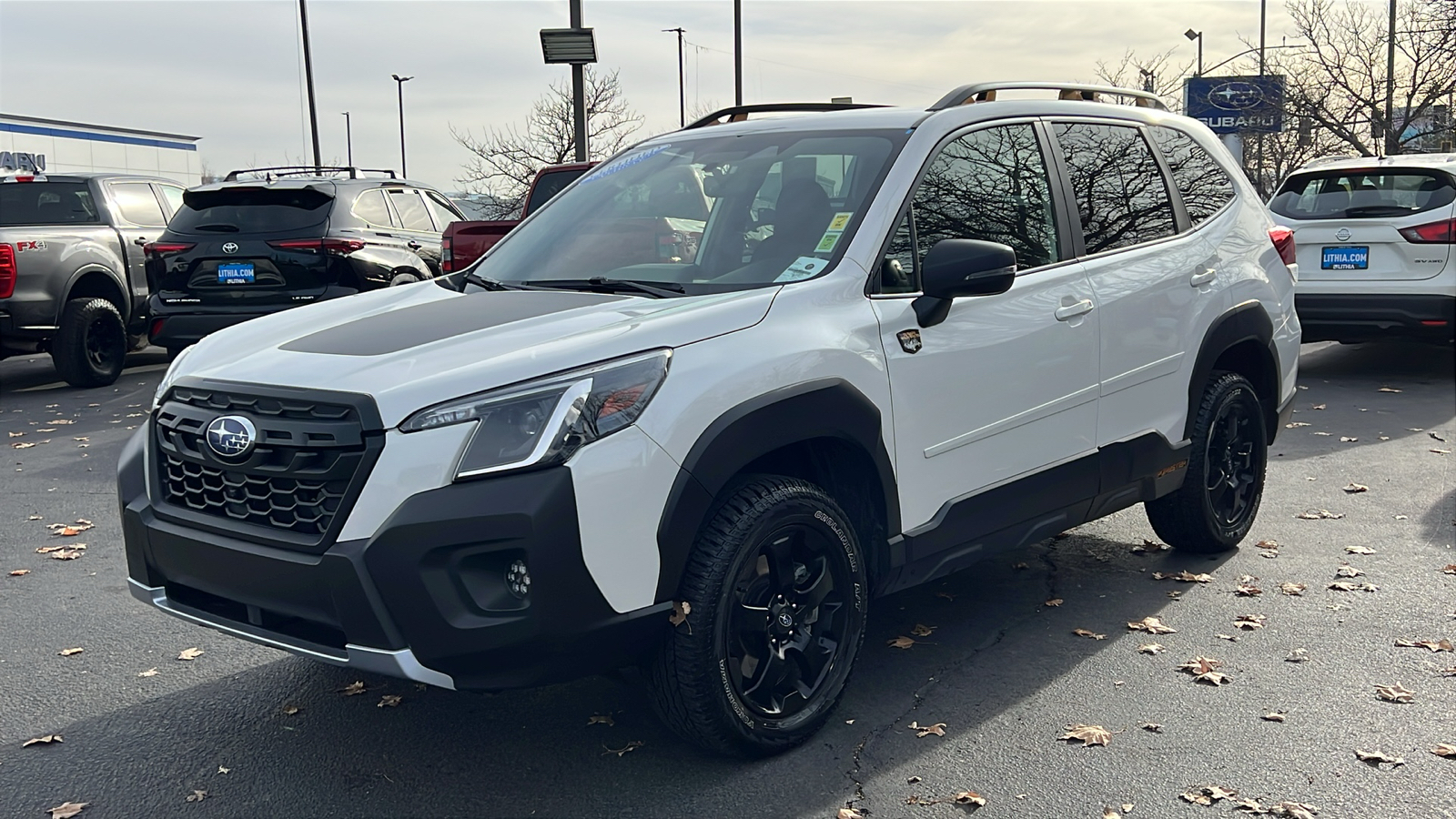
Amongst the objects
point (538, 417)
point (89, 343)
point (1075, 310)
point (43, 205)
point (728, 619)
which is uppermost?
point (43, 205)

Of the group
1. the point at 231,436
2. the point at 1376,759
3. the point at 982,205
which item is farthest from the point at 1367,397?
the point at 231,436

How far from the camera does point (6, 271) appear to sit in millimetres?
10797

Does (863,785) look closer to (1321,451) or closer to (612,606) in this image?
(612,606)

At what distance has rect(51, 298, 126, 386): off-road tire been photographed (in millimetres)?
11469

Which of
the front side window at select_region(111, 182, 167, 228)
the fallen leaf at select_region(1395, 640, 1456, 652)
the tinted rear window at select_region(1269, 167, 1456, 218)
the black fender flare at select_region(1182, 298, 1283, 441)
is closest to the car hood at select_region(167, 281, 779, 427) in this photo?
the black fender flare at select_region(1182, 298, 1283, 441)

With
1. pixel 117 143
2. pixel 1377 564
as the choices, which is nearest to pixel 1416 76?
pixel 1377 564

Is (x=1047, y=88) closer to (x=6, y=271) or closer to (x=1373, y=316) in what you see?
(x=1373, y=316)

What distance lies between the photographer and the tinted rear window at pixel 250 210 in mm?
10797

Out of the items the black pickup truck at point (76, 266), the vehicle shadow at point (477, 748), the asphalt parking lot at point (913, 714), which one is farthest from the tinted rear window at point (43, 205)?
→ the vehicle shadow at point (477, 748)

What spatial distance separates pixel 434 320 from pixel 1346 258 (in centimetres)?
894

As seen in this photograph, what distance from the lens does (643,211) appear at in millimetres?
4609

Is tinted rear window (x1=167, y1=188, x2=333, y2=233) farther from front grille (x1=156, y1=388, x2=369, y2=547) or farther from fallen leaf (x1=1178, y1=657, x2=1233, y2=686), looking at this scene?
fallen leaf (x1=1178, y1=657, x2=1233, y2=686)

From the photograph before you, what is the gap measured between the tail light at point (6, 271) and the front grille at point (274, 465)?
28.2 ft

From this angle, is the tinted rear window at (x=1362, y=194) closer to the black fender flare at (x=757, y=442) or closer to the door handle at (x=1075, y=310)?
the door handle at (x=1075, y=310)
